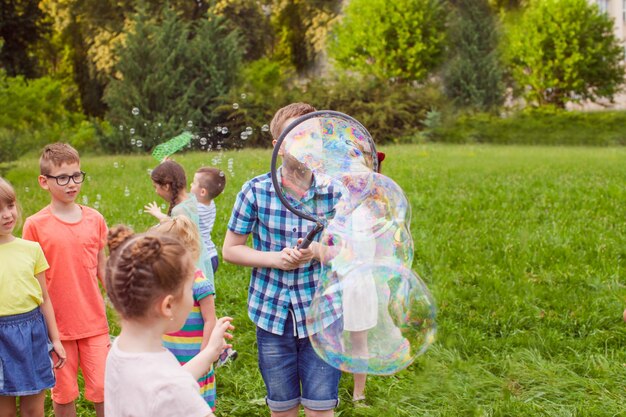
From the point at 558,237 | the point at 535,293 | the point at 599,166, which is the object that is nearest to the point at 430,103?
the point at 599,166

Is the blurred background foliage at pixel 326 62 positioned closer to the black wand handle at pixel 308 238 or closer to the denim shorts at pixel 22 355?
the denim shorts at pixel 22 355

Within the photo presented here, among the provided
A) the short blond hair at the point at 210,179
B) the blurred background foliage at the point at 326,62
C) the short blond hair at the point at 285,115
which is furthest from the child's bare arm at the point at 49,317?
the blurred background foliage at the point at 326,62

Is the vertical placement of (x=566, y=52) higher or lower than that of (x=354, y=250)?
higher

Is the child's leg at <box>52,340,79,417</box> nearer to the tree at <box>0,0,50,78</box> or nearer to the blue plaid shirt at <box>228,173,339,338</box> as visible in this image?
the blue plaid shirt at <box>228,173,339,338</box>

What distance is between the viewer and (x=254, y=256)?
9.09ft

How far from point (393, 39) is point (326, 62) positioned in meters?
6.19

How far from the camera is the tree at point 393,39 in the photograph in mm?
27219

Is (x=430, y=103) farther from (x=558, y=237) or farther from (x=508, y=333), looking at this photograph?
(x=508, y=333)

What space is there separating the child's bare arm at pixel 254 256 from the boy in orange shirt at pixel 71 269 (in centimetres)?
76

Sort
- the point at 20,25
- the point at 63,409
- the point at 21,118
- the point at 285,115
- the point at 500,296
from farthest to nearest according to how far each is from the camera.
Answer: the point at 20,25
the point at 21,118
the point at 500,296
the point at 63,409
the point at 285,115

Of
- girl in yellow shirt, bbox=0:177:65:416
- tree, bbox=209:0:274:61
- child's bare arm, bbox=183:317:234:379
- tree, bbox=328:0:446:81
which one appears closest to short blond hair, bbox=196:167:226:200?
girl in yellow shirt, bbox=0:177:65:416

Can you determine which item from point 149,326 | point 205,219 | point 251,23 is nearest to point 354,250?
point 149,326

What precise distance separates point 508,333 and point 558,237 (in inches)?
94.3

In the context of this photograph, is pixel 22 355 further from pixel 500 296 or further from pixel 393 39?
pixel 393 39
